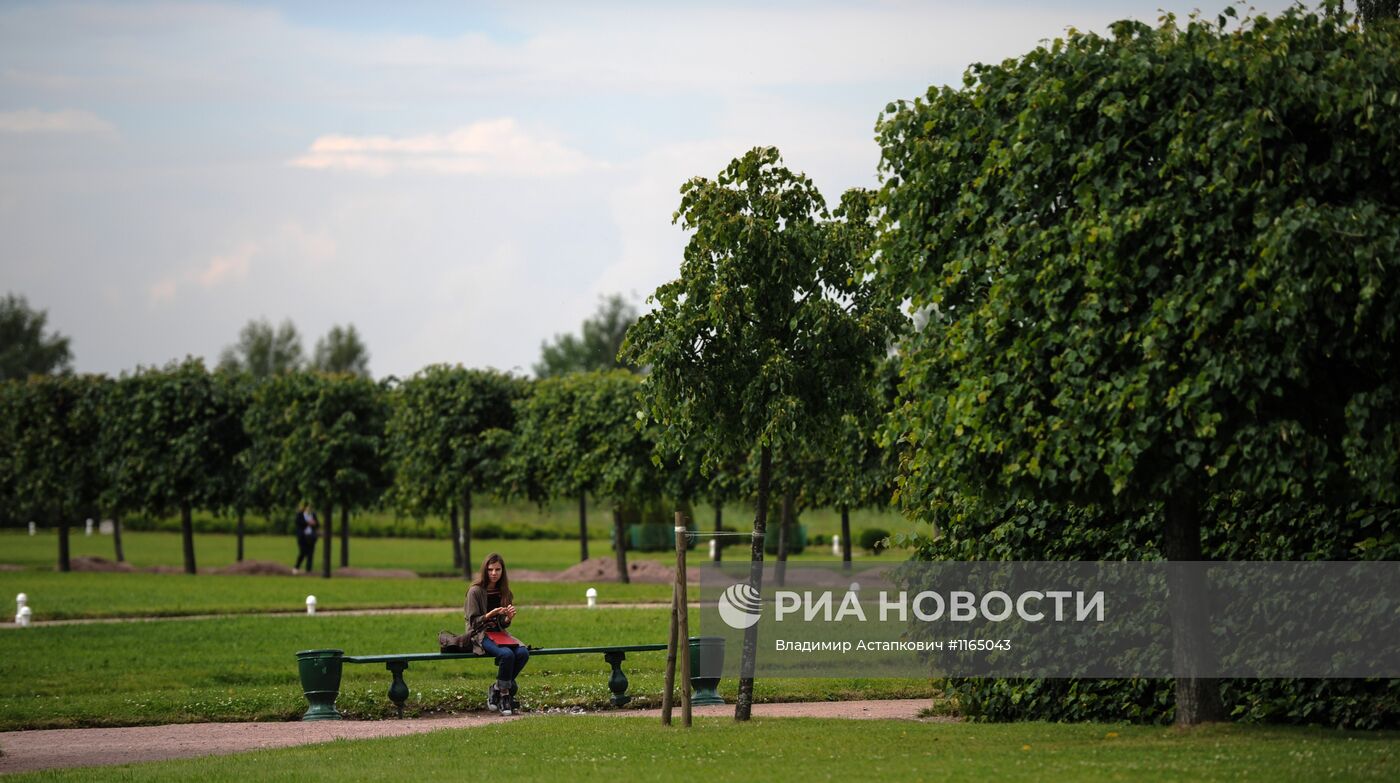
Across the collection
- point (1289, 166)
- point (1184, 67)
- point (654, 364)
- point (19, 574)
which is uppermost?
point (1184, 67)

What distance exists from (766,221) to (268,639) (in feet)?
43.1

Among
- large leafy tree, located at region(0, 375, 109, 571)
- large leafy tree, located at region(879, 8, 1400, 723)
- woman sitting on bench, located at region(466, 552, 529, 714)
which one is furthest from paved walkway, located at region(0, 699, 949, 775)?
large leafy tree, located at region(0, 375, 109, 571)

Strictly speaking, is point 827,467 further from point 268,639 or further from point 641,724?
point 641,724

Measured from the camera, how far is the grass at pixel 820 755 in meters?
9.83

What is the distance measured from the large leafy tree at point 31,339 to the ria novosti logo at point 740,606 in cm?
9652

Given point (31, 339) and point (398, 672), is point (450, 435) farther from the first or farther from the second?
point (31, 339)

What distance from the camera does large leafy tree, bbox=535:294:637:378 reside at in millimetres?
100062

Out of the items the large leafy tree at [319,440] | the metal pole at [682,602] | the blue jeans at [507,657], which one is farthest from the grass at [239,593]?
the metal pole at [682,602]

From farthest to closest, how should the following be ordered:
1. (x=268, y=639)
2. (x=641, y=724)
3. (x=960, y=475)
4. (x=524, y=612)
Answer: (x=524, y=612) < (x=268, y=639) < (x=641, y=724) < (x=960, y=475)

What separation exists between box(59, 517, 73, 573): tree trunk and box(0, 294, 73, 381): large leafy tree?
204 ft

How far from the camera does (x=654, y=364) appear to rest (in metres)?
13.1

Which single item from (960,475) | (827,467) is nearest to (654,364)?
(960,475)

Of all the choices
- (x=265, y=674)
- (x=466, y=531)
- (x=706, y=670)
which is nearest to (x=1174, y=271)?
(x=706, y=670)

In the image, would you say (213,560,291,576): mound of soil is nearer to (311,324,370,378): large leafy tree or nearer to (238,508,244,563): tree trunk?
(238,508,244,563): tree trunk
